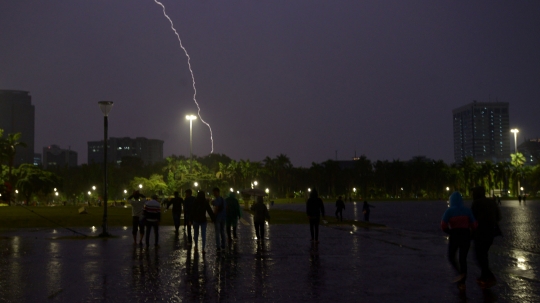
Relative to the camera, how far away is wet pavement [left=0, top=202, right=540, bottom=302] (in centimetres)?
955

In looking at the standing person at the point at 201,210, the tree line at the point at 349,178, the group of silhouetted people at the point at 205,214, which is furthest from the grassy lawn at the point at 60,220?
the tree line at the point at 349,178

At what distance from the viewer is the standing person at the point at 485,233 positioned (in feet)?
34.9

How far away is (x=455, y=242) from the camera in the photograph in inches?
420

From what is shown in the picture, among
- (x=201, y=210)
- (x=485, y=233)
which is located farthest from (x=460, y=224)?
(x=201, y=210)

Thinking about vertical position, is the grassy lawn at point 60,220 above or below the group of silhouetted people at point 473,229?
below

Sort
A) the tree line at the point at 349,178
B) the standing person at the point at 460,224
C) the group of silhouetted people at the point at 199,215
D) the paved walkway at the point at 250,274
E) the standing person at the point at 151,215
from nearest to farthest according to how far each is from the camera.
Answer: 1. the paved walkway at the point at 250,274
2. the standing person at the point at 460,224
3. the group of silhouetted people at the point at 199,215
4. the standing person at the point at 151,215
5. the tree line at the point at 349,178

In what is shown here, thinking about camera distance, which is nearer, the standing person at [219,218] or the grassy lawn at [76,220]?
the standing person at [219,218]

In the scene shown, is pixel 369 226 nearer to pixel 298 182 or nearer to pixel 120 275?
pixel 120 275

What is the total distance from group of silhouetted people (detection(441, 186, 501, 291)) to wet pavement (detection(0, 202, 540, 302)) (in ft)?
1.29

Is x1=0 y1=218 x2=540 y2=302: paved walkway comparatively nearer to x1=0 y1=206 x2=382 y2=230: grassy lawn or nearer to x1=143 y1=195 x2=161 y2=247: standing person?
x1=143 y1=195 x2=161 y2=247: standing person

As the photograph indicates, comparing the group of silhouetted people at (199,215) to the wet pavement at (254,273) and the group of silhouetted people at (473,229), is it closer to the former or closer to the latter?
the wet pavement at (254,273)

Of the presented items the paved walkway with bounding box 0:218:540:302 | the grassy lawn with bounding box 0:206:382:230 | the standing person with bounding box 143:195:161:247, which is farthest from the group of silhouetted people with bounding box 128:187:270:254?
the grassy lawn with bounding box 0:206:382:230

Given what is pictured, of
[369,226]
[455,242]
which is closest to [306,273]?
[455,242]

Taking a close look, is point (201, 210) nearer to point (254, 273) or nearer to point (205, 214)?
point (205, 214)
